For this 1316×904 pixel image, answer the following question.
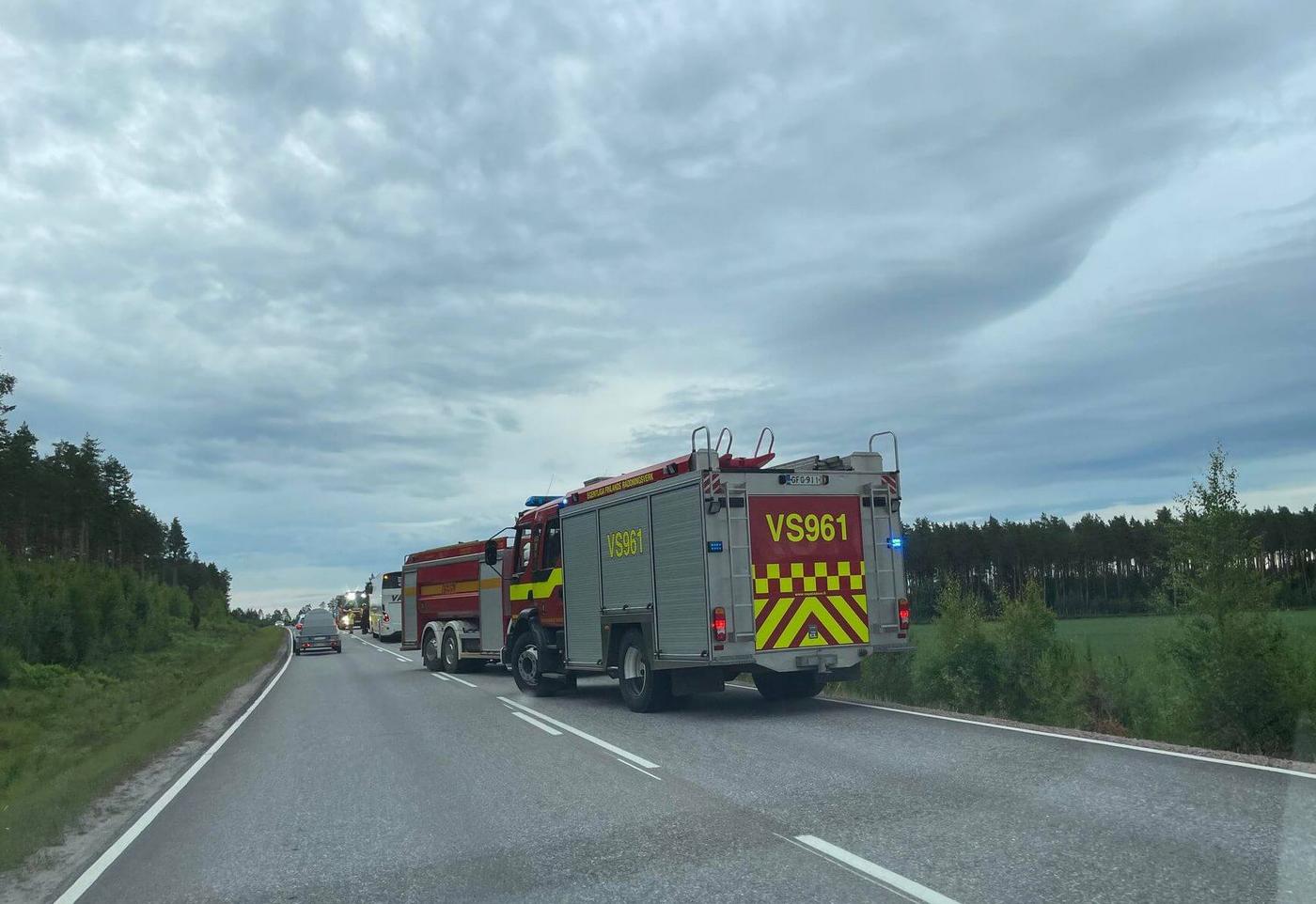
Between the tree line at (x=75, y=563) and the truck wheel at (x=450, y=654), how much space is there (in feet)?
42.5

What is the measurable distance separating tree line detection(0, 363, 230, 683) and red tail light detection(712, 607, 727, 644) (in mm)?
24499

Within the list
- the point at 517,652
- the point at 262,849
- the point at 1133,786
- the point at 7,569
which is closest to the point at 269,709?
the point at 517,652

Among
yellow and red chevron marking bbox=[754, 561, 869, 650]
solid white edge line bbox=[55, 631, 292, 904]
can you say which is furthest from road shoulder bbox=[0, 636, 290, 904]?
yellow and red chevron marking bbox=[754, 561, 869, 650]

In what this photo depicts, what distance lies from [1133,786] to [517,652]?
13.0 meters

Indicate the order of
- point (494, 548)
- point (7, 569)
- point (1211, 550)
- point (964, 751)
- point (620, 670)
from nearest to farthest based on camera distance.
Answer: point (964, 751) < point (1211, 550) < point (620, 670) < point (494, 548) < point (7, 569)

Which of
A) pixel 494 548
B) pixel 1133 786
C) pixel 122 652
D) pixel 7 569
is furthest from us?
pixel 122 652

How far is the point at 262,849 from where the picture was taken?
695 cm

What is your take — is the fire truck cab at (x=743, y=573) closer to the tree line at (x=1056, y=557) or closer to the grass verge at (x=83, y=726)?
the grass verge at (x=83, y=726)

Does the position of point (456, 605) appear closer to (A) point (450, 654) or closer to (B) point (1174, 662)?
(A) point (450, 654)

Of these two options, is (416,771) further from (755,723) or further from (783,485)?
(783,485)

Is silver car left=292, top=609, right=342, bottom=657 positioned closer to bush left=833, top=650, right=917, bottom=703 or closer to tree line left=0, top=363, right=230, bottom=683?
tree line left=0, top=363, right=230, bottom=683

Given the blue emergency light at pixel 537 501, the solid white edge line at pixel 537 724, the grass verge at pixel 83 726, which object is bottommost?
the grass verge at pixel 83 726

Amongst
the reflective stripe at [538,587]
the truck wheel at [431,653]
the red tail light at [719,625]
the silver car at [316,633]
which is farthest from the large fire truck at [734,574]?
the silver car at [316,633]

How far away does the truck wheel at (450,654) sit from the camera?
25.5m
